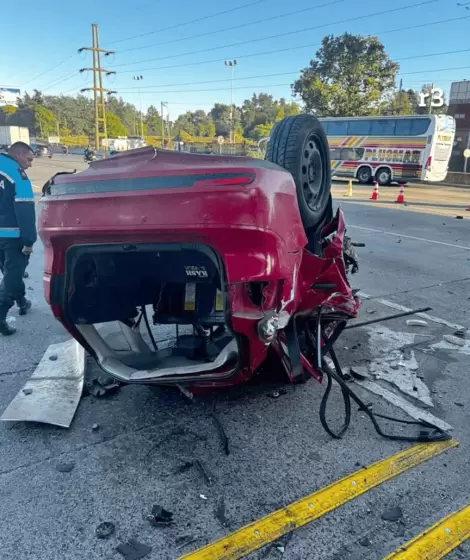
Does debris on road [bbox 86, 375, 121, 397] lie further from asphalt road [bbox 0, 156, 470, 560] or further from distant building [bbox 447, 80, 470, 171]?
distant building [bbox 447, 80, 470, 171]

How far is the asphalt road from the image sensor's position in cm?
209

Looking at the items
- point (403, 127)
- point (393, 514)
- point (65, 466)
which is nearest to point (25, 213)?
point (65, 466)

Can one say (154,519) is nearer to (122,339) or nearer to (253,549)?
(253,549)

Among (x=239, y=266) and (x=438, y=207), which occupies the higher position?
(x=239, y=266)

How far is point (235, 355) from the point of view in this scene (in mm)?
2592

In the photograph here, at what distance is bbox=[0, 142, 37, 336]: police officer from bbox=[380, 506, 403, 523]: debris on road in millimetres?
3665

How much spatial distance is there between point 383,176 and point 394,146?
159cm

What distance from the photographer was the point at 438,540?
2.09m

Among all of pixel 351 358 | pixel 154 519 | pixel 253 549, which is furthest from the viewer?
pixel 351 358

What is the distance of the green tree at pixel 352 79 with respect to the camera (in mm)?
37281

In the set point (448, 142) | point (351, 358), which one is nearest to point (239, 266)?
point (351, 358)

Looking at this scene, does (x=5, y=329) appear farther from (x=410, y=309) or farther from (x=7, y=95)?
(x=7, y=95)

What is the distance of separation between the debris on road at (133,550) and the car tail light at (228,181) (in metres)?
1.61

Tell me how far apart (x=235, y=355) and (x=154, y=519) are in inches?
35.2
